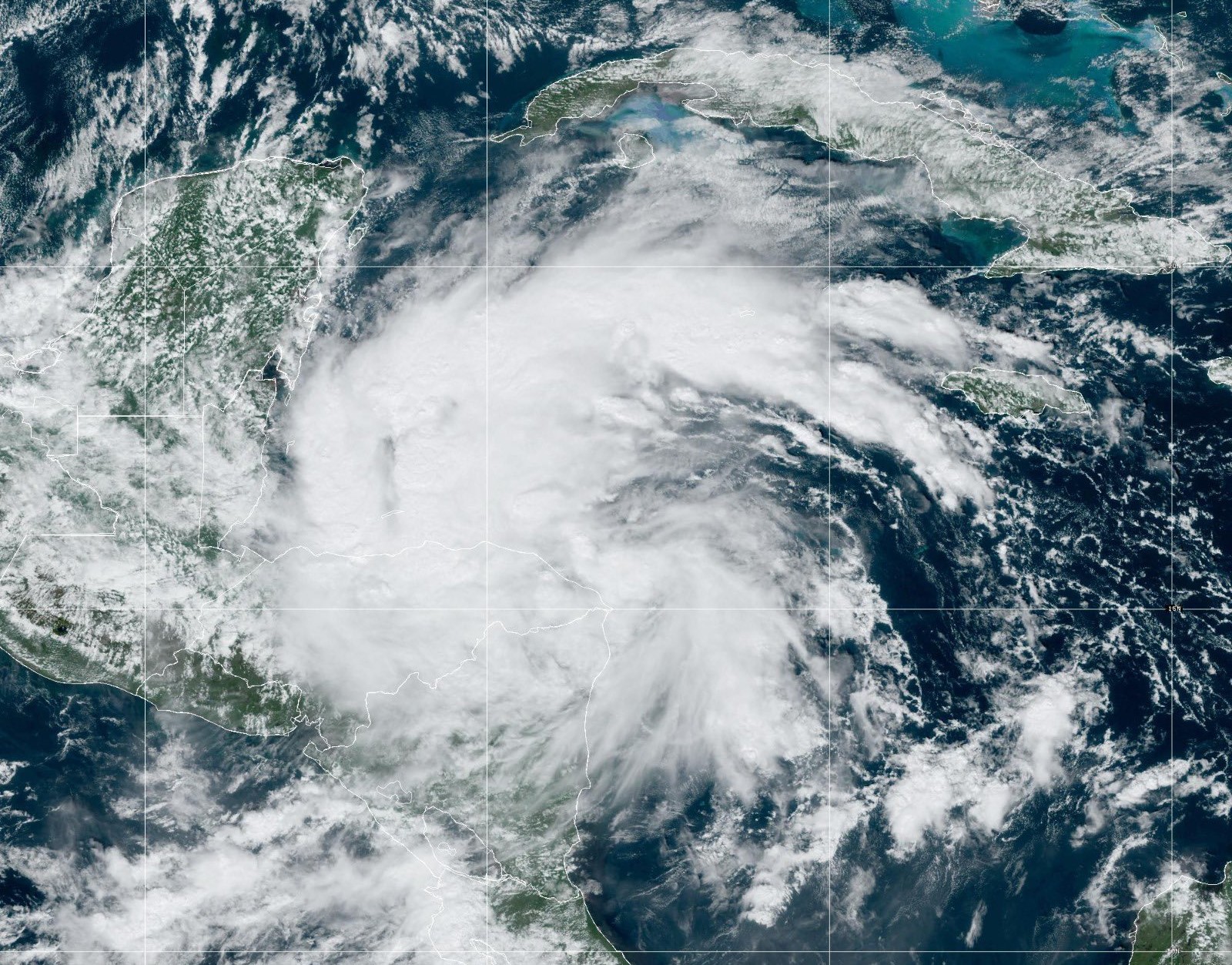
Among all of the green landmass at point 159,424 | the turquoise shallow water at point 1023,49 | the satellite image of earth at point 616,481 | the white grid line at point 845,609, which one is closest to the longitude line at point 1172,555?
the satellite image of earth at point 616,481

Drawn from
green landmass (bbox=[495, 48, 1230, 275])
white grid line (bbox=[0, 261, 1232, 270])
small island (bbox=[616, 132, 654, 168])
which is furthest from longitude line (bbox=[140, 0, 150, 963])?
small island (bbox=[616, 132, 654, 168])

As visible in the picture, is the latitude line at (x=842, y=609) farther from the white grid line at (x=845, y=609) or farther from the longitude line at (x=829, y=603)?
the longitude line at (x=829, y=603)

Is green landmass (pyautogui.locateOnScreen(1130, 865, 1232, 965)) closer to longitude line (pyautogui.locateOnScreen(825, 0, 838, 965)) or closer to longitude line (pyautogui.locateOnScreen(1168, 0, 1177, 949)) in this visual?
longitude line (pyautogui.locateOnScreen(1168, 0, 1177, 949))

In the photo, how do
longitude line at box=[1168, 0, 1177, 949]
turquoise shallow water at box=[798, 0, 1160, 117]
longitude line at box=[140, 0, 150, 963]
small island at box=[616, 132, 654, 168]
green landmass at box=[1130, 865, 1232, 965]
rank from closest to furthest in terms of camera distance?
longitude line at box=[1168, 0, 1177, 949], green landmass at box=[1130, 865, 1232, 965], longitude line at box=[140, 0, 150, 963], small island at box=[616, 132, 654, 168], turquoise shallow water at box=[798, 0, 1160, 117]

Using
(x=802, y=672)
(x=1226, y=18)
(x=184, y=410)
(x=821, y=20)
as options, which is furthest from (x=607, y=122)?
(x=1226, y=18)

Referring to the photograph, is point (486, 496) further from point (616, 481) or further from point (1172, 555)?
point (1172, 555)
